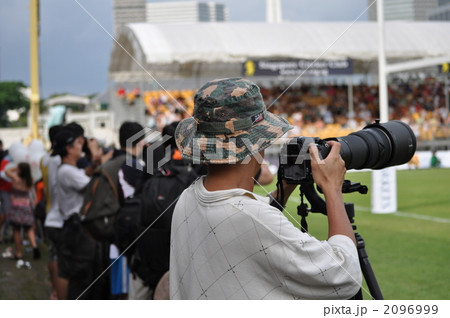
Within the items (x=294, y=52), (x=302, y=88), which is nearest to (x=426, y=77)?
(x=302, y=88)

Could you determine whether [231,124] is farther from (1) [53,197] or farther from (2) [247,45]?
(2) [247,45]

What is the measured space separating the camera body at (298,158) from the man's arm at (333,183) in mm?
32

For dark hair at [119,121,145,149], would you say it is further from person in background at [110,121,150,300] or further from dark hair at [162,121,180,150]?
dark hair at [162,121,180,150]

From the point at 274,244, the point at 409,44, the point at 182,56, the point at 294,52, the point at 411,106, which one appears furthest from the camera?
the point at 411,106

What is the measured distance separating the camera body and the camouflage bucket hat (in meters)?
0.11

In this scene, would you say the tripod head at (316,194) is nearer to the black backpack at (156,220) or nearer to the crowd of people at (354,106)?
the black backpack at (156,220)

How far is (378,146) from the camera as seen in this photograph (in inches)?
86.4

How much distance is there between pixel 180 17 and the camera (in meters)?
31.2

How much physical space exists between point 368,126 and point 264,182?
52.5 inches

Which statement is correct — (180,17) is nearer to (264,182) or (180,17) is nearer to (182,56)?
(182,56)

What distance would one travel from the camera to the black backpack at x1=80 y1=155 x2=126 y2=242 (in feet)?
15.3

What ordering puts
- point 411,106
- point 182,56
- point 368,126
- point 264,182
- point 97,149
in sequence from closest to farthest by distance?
point 368,126 → point 264,182 → point 97,149 → point 182,56 → point 411,106

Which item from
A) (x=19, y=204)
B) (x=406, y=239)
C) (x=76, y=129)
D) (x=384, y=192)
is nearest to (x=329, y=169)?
(x=76, y=129)

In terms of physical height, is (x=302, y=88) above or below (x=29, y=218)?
above
